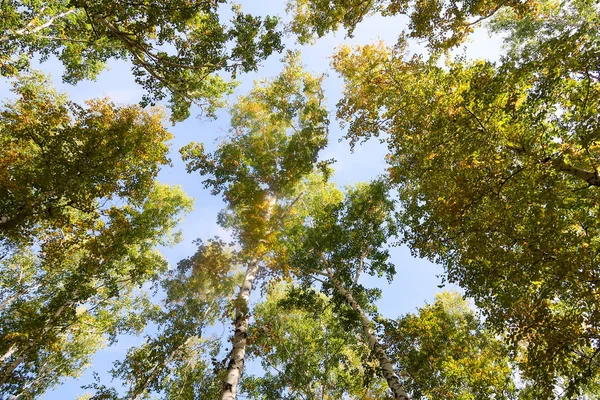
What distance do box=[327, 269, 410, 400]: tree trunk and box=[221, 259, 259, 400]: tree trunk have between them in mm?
3819

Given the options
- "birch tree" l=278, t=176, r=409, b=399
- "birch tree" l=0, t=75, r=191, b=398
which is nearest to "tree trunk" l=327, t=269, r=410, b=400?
"birch tree" l=278, t=176, r=409, b=399

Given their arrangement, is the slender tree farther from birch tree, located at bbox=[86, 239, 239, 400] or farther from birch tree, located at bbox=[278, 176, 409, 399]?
birch tree, located at bbox=[86, 239, 239, 400]

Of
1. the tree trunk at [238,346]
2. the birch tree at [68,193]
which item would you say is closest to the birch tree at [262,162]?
the tree trunk at [238,346]

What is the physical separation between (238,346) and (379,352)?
4397 mm

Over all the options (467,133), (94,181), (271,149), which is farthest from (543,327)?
(271,149)

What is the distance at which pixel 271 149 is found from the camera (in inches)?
687

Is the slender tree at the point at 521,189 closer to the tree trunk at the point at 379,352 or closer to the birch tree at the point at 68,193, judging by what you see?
the tree trunk at the point at 379,352

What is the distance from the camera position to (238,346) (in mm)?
9164

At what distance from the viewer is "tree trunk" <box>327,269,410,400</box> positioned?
8.12 m

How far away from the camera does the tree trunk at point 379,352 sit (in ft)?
26.7

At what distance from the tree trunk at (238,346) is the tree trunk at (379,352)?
3819 mm

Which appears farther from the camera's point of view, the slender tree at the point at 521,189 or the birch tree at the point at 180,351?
the birch tree at the point at 180,351

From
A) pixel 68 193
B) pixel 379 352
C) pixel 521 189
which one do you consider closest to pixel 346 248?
pixel 379 352

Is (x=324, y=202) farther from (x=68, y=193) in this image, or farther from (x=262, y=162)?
(x=68, y=193)
